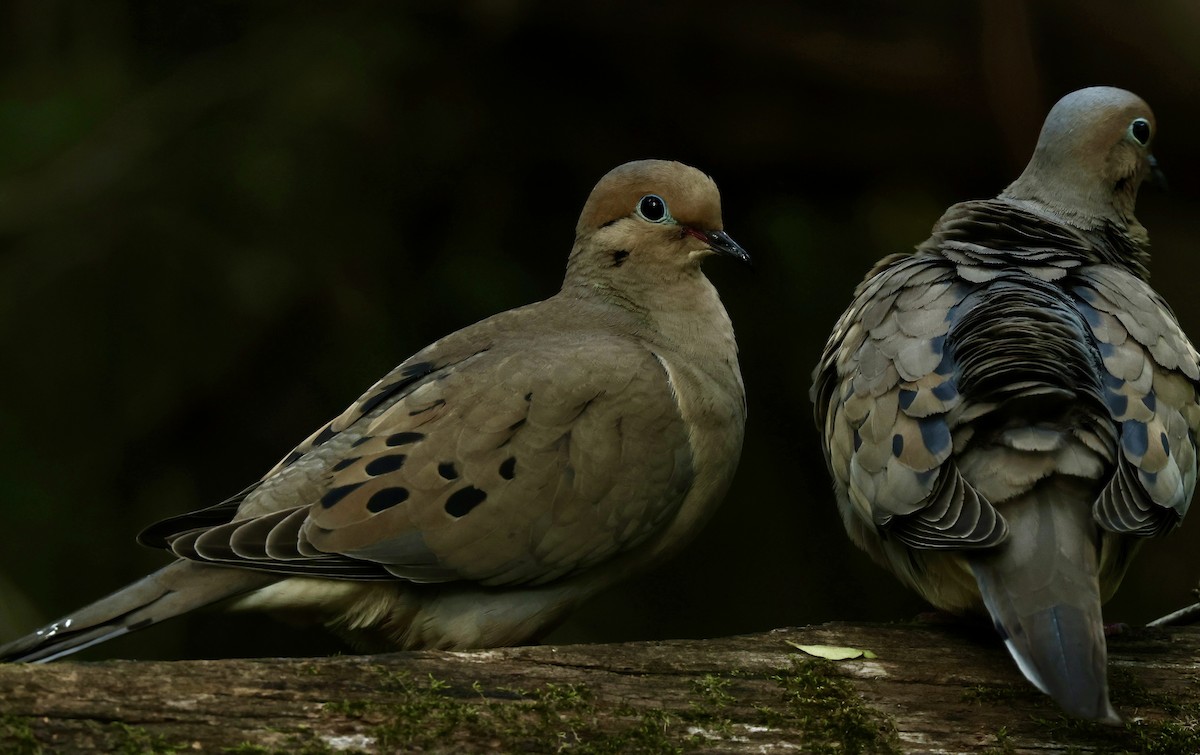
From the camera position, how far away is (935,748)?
2465 mm

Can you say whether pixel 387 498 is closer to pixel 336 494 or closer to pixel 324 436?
pixel 336 494

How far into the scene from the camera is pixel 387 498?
2.85m

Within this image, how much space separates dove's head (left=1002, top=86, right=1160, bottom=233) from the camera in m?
3.67

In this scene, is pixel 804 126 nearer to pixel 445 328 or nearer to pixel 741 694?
pixel 445 328

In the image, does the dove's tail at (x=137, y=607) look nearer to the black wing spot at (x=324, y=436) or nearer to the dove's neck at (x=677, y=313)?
the black wing spot at (x=324, y=436)

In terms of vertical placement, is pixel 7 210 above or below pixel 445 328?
above

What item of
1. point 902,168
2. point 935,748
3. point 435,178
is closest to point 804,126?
point 902,168

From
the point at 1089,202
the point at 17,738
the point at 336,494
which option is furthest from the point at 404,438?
the point at 1089,202

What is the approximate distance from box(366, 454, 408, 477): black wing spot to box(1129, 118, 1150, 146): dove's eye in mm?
2170

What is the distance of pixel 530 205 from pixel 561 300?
48.2 inches

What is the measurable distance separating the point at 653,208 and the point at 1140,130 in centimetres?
137

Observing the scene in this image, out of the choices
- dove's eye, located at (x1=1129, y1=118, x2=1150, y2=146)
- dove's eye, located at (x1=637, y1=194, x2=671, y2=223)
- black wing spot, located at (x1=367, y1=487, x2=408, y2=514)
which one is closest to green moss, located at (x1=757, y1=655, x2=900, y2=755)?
black wing spot, located at (x1=367, y1=487, x2=408, y2=514)

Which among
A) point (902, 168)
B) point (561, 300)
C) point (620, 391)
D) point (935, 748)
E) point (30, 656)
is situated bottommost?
point (935, 748)

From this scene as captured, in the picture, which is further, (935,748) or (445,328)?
(445,328)
